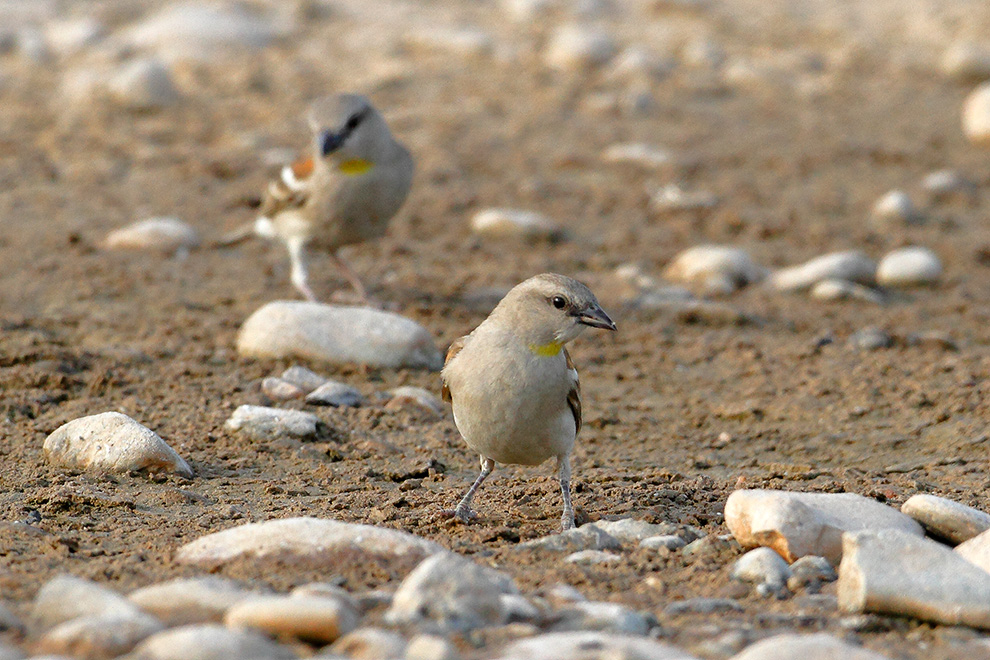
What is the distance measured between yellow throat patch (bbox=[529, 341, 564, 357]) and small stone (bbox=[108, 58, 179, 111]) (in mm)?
8239

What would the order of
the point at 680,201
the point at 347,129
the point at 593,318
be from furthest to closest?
the point at 680,201
the point at 347,129
the point at 593,318

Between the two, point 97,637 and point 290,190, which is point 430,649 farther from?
point 290,190

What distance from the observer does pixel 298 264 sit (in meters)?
8.38

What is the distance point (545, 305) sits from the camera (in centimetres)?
489

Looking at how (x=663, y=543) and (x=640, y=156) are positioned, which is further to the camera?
(x=640, y=156)

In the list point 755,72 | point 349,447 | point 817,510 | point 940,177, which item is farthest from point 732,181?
point 817,510

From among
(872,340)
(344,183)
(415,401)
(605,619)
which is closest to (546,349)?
(605,619)

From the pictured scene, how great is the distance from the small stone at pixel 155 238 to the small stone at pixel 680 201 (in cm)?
357

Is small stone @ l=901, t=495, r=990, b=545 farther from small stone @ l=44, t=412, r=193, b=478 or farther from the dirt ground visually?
small stone @ l=44, t=412, r=193, b=478

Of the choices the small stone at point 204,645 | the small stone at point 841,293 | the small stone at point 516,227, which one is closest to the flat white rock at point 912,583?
the small stone at point 204,645

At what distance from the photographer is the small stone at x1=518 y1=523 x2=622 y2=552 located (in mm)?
4441

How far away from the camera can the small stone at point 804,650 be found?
3252 mm

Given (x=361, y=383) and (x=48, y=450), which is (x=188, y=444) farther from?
(x=361, y=383)

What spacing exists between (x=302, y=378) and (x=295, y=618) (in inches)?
132
